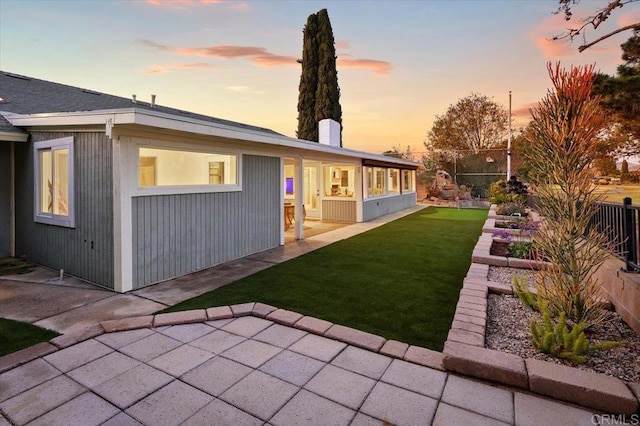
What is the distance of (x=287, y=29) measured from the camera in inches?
421

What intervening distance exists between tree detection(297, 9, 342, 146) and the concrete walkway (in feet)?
60.2

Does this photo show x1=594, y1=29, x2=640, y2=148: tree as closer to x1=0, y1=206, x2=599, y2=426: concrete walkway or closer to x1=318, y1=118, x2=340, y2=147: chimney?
x1=318, y1=118, x2=340, y2=147: chimney

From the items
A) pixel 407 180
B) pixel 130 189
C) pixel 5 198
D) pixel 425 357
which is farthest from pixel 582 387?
pixel 407 180

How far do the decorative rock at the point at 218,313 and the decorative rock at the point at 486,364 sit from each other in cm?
215

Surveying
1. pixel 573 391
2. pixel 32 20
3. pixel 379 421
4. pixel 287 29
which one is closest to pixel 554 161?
pixel 573 391

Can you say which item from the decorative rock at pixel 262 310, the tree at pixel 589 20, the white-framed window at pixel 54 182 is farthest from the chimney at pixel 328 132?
the decorative rock at pixel 262 310

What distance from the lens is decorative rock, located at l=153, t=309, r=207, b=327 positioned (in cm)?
330

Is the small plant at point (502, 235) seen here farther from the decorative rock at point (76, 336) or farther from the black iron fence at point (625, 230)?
the decorative rock at point (76, 336)

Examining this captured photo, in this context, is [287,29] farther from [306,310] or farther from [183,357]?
[183,357]

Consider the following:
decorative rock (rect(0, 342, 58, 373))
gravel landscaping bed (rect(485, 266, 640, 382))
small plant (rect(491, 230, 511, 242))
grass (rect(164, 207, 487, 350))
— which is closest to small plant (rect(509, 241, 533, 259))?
small plant (rect(491, 230, 511, 242))

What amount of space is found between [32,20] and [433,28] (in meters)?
10.6

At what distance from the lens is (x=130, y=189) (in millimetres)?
4398

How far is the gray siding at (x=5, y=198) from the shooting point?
6.00m

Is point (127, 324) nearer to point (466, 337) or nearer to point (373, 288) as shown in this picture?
point (373, 288)
